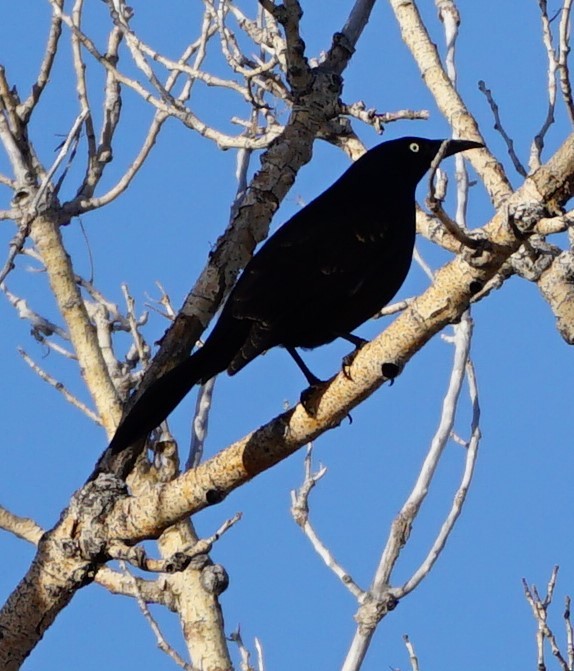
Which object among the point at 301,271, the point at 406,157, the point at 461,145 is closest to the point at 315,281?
the point at 301,271

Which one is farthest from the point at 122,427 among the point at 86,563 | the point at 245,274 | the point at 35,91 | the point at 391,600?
the point at 35,91

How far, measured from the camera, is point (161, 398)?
4.08 m

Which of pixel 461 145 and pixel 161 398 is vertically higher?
pixel 461 145

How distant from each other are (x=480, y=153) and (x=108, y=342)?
6.11ft

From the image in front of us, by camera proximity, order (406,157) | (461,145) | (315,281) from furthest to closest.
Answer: (406,157)
(461,145)
(315,281)

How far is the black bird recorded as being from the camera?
174 inches

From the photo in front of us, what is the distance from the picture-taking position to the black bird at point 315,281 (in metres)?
4.42

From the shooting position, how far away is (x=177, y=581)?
5.04 metres

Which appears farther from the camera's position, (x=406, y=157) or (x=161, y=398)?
(x=406, y=157)

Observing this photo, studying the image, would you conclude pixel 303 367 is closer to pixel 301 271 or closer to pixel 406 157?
pixel 301 271

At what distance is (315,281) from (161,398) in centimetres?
86

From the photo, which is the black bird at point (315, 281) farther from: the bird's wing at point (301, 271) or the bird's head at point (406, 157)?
the bird's head at point (406, 157)

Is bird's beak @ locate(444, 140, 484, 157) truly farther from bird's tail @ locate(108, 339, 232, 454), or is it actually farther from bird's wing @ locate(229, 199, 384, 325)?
bird's tail @ locate(108, 339, 232, 454)

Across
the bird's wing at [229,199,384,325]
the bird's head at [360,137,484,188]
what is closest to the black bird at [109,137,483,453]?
the bird's wing at [229,199,384,325]
